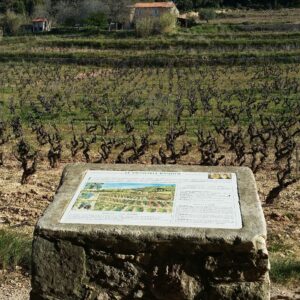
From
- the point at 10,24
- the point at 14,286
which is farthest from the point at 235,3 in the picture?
the point at 14,286

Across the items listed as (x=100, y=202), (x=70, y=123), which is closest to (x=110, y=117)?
(x=70, y=123)

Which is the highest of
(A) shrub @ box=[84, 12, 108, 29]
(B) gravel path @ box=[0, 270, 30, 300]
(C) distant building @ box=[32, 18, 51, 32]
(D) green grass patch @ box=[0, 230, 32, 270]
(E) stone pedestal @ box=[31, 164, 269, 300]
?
(E) stone pedestal @ box=[31, 164, 269, 300]

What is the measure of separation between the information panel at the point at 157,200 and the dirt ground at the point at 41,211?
7.02 ft

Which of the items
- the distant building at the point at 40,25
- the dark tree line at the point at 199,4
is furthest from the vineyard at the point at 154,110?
the dark tree line at the point at 199,4

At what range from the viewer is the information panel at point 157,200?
12.2 feet

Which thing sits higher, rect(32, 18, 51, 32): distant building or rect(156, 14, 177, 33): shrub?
rect(156, 14, 177, 33): shrub

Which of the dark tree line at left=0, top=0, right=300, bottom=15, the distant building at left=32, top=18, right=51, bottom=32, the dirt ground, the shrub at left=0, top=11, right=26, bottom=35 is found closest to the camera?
the dirt ground

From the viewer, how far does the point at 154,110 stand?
77.6 feet

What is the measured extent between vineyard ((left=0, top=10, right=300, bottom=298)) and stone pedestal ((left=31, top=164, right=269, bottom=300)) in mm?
383

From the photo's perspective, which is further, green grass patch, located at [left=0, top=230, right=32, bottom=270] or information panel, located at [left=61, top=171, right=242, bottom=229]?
green grass patch, located at [left=0, top=230, right=32, bottom=270]

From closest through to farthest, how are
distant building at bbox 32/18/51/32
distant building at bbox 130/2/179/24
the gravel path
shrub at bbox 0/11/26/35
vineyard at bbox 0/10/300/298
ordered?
the gravel path < vineyard at bbox 0/10/300/298 < distant building at bbox 130/2/179/24 < shrub at bbox 0/11/26/35 < distant building at bbox 32/18/51/32

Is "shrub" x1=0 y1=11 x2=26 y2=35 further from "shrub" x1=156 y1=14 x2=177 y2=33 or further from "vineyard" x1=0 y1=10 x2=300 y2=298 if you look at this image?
"shrub" x1=156 y1=14 x2=177 y2=33

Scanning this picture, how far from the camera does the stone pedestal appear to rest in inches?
140

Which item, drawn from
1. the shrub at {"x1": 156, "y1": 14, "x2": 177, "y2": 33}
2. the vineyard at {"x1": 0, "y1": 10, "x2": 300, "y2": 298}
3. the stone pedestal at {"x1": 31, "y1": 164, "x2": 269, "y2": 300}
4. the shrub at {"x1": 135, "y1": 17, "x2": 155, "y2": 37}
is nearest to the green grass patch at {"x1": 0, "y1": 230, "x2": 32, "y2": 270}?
the stone pedestal at {"x1": 31, "y1": 164, "x2": 269, "y2": 300}
